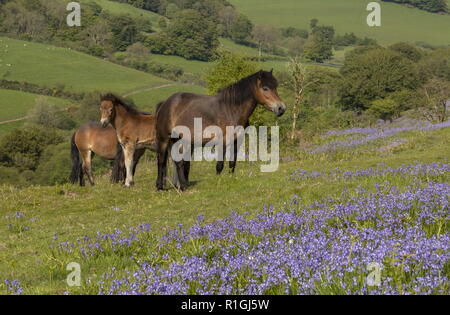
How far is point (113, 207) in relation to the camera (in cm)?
1312

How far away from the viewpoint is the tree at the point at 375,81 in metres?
106

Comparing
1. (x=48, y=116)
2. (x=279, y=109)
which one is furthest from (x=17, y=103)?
(x=279, y=109)

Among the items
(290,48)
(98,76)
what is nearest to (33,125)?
(98,76)

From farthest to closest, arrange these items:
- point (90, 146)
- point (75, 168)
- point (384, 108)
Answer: point (384, 108) → point (75, 168) → point (90, 146)

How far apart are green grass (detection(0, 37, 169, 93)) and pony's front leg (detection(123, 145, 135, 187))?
111 metres

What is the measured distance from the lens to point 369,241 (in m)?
6.18

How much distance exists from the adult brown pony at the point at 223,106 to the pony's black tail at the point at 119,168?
3.59 m

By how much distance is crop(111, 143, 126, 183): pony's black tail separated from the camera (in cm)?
1762

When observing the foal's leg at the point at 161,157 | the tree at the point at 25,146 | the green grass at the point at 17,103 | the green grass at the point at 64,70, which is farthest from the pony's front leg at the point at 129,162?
the green grass at the point at 64,70

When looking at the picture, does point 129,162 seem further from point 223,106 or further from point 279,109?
point 279,109

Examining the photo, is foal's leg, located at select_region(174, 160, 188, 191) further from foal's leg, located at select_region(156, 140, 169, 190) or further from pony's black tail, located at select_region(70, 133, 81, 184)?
pony's black tail, located at select_region(70, 133, 81, 184)

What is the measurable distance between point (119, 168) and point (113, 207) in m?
4.81

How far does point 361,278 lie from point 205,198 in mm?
8400
